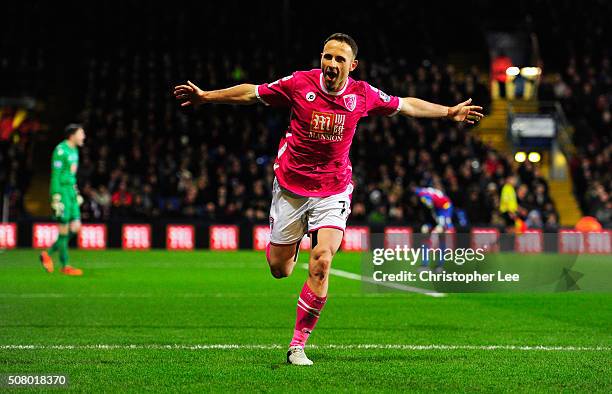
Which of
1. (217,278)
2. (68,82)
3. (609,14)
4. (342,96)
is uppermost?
(609,14)

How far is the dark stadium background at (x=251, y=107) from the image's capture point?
29406 mm

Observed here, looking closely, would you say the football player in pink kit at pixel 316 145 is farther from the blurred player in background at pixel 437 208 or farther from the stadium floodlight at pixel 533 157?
the stadium floodlight at pixel 533 157

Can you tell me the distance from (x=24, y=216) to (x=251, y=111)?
7.91 m

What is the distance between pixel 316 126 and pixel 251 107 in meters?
25.7

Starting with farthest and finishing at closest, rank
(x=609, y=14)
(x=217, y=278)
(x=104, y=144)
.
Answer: (x=609, y=14) < (x=104, y=144) < (x=217, y=278)

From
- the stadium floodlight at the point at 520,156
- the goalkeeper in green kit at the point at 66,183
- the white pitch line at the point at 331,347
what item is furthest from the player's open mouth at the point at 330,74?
the stadium floodlight at the point at 520,156

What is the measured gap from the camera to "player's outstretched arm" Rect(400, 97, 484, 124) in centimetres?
889

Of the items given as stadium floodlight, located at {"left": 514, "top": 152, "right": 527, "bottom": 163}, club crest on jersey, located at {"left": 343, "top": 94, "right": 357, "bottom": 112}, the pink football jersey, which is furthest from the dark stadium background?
club crest on jersey, located at {"left": 343, "top": 94, "right": 357, "bottom": 112}

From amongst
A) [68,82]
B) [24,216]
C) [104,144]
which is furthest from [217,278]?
[68,82]

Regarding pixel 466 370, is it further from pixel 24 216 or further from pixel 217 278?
pixel 24 216

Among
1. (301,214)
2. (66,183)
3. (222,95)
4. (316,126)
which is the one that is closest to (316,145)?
(316,126)

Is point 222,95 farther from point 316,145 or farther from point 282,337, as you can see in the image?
point 282,337

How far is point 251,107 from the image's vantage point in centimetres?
3400

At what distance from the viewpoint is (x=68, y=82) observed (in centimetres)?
3753
